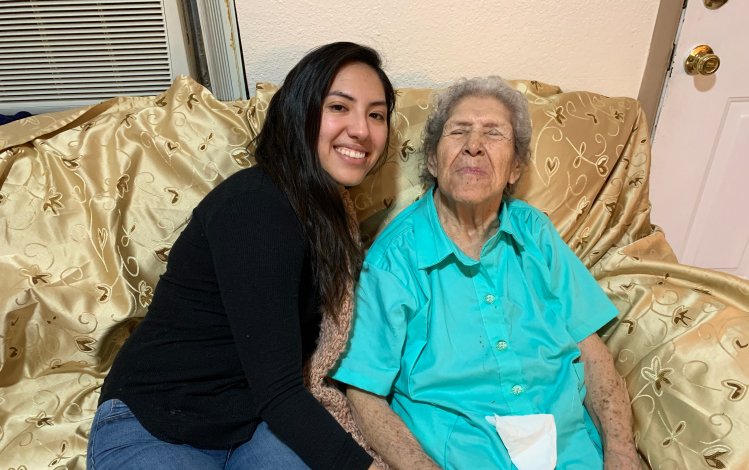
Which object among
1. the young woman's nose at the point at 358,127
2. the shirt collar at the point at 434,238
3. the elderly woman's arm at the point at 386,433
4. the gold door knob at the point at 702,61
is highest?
the gold door knob at the point at 702,61

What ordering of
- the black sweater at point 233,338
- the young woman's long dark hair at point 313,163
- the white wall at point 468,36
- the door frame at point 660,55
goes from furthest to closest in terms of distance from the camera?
the door frame at point 660,55 → the white wall at point 468,36 → the young woman's long dark hair at point 313,163 → the black sweater at point 233,338

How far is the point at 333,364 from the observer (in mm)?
1054

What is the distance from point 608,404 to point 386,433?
56 centimetres

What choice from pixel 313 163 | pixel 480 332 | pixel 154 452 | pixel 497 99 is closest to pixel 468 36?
pixel 497 99

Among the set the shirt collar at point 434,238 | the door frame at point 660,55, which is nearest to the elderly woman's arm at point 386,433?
the shirt collar at point 434,238

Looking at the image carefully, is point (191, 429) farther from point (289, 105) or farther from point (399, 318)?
point (289, 105)

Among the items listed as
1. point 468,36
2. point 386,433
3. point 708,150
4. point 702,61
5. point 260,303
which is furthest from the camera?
point 708,150

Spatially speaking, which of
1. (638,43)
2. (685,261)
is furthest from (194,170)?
(685,261)

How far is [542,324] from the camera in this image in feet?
3.67

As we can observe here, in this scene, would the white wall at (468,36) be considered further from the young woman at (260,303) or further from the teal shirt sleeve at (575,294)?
the teal shirt sleeve at (575,294)

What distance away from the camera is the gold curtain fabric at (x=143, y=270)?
105 centimetres

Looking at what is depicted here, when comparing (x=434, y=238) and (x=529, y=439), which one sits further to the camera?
(x=434, y=238)

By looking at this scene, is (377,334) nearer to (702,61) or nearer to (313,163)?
(313,163)

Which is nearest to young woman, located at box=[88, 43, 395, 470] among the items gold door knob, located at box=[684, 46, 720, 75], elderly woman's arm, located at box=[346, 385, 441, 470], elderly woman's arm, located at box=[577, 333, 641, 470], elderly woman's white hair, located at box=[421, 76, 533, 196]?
elderly woman's arm, located at box=[346, 385, 441, 470]
